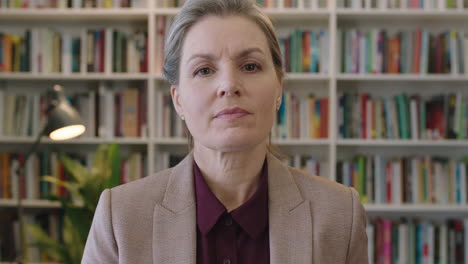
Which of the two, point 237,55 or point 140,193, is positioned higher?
point 237,55

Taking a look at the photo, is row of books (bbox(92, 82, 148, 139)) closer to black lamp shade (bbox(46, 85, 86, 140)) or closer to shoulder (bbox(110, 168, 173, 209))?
black lamp shade (bbox(46, 85, 86, 140))

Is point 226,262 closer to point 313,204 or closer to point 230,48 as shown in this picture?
point 313,204

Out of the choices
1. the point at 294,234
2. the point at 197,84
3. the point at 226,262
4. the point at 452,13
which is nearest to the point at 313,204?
the point at 294,234

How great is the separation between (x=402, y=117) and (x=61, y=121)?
77.3 inches

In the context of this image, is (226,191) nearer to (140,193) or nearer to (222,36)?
(140,193)

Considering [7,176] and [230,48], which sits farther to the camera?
[7,176]

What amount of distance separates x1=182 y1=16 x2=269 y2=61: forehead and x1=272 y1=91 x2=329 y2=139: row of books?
202 centimetres

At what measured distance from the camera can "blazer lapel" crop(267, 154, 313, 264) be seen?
43.1 inches

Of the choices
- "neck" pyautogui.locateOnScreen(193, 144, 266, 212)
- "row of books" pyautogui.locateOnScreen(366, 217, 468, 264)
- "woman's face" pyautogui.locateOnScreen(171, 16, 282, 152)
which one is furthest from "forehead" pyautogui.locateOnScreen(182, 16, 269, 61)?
"row of books" pyautogui.locateOnScreen(366, 217, 468, 264)

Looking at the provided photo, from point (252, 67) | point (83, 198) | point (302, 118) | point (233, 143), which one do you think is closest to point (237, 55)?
point (252, 67)

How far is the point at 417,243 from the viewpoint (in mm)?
3119

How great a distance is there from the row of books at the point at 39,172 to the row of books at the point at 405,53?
1422 mm

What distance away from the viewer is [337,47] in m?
3.10

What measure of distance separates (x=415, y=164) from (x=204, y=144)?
2358 millimetres
